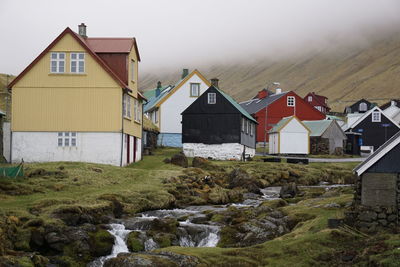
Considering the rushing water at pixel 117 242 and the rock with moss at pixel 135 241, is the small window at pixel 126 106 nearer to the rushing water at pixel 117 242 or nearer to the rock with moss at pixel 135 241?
the rushing water at pixel 117 242

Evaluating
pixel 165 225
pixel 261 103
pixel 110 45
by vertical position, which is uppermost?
pixel 110 45

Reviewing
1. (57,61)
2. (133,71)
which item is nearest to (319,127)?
(133,71)

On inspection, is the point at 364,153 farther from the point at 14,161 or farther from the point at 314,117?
the point at 14,161

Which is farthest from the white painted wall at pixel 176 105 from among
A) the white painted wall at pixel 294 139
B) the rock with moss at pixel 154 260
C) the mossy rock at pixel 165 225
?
the rock with moss at pixel 154 260

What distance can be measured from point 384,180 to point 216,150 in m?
38.3

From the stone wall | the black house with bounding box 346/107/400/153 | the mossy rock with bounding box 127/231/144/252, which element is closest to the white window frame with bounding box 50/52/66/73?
the mossy rock with bounding box 127/231/144/252

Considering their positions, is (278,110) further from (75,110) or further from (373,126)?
(75,110)

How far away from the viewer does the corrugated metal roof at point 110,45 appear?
45844 millimetres

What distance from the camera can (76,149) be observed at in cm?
4397

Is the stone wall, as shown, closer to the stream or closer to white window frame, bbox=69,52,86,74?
the stream

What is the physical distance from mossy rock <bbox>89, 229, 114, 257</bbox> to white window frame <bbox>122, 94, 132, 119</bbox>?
A: 21555 millimetres

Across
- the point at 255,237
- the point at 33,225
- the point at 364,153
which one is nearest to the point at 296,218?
the point at 255,237

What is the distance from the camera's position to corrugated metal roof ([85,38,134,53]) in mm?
45844

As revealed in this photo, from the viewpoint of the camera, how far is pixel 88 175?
36656 millimetres
